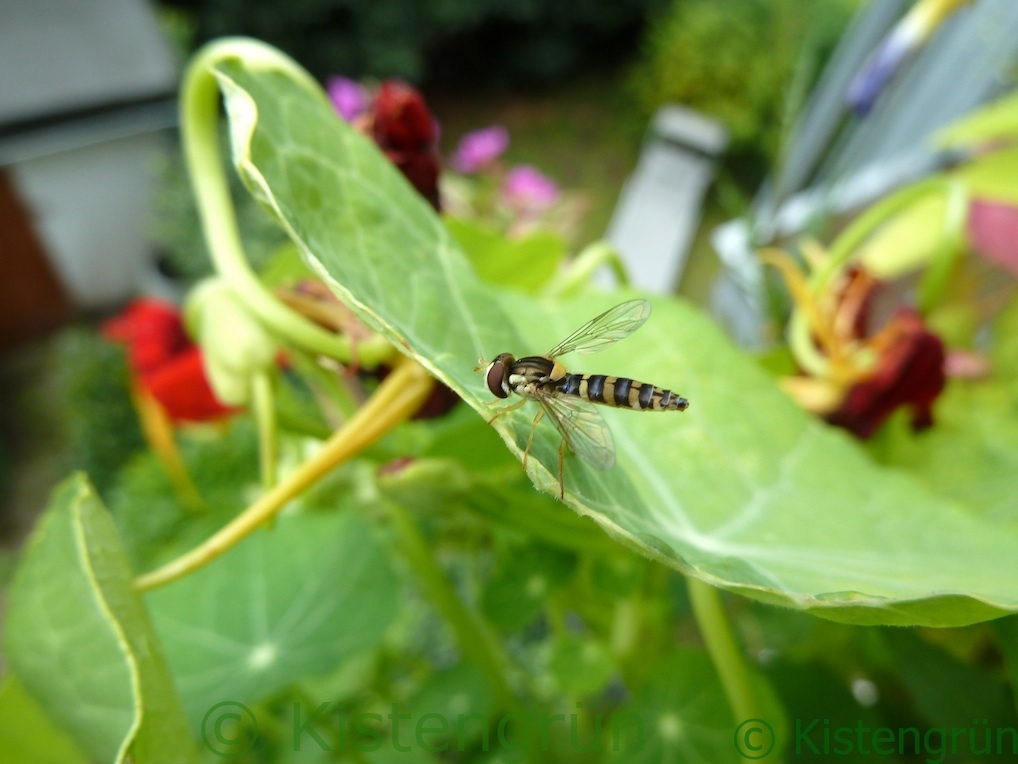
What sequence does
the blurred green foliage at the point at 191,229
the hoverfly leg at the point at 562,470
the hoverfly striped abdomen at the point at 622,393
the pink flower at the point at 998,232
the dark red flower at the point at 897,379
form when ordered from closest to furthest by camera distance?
the hoverfly leg at the point at 562,470, the hoverfly striped abdomen at the point at 622,393, the dark red flower at the point at 897,379, the pink flower at the point at 998,232, the blurred green foliage at the point at 191,229

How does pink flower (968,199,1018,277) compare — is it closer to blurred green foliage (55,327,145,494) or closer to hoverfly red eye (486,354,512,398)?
hoverfly red eye (486,354,512,398)

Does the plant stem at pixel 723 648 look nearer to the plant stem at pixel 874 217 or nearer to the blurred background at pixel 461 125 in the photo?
the plant stem at pixel 874 217

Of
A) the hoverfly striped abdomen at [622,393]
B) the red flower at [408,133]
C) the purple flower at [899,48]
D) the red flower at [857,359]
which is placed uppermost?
the purple flower at [899,48]

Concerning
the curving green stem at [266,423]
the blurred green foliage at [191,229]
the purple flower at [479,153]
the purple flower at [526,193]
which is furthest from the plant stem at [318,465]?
the blurred green foliage at [191,229]

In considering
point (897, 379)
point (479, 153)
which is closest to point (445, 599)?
point (897, 379)

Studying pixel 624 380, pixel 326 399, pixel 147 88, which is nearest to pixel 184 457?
pixel 326 399

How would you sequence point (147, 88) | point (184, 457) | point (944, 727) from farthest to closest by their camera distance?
point (147, 88) → point (184, 457) → point (944, 727)

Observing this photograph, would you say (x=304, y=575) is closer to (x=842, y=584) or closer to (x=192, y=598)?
(x=192, y=598)
